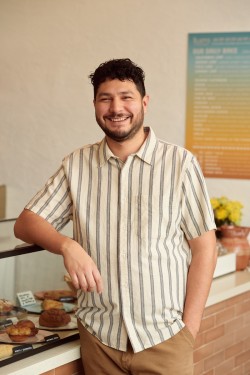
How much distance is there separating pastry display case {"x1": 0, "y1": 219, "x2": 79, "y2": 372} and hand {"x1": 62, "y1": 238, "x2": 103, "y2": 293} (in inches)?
13.1

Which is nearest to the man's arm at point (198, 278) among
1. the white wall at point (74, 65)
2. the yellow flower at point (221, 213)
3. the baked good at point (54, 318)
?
the baked good at point (54, 318)

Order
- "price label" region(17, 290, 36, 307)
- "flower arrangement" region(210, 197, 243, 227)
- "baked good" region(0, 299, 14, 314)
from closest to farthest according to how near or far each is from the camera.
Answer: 1. "baked good" region(0, 299, 14, 314)
2. "price label" region(17, 290, 36, 307)
3. "flower arrangement" region(210, 197, 243, 227)

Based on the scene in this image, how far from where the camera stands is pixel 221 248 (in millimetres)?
4043

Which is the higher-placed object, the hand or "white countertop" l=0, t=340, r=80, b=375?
the hand

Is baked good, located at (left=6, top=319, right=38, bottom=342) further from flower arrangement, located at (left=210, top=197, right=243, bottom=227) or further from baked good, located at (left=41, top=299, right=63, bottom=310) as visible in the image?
flower arrangement, located at (left=210, top=197, right=243, bottom=227)

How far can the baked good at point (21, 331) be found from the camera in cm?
259

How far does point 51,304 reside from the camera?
2863 mm

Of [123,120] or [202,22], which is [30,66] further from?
[123,120]

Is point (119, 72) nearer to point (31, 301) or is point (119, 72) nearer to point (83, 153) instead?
point (83, 153)

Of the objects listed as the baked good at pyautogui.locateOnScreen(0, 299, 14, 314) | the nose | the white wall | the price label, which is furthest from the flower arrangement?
the nose

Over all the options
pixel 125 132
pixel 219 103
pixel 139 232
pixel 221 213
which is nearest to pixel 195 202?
pixel 139 232

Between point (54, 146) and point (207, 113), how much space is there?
1.17m

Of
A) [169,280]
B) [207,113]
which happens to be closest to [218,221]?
[207,113]

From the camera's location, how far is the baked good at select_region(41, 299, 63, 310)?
9.31ft
